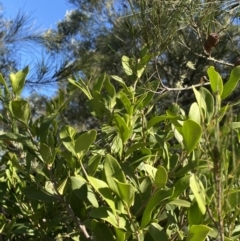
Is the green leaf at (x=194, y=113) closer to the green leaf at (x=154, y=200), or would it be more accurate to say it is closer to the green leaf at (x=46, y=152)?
the green leaf at (x=154, y=200)

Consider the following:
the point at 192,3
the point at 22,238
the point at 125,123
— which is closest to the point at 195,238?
the point at 125,123

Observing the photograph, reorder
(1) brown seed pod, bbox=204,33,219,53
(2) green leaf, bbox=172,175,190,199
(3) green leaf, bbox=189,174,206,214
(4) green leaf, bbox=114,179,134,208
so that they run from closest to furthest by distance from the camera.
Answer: (3) green leaf, bbox=189,174,206,214
(4) green leaf, bbox=114,179,134,208
(2) green leaf, bbox=172,175,190,199
(1) brown seed pod, bbox=204,33,219,53

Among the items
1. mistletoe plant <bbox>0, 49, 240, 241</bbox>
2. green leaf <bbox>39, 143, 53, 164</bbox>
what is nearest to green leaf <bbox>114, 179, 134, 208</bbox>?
mistletoe plant <bbox>0, 49, 240, 241</bbox>

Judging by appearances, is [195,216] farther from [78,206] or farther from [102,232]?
[78,206]

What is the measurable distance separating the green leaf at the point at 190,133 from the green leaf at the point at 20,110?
1.02 feet

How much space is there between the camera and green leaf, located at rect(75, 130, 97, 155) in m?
0.83

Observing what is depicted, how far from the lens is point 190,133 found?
0.76 meters

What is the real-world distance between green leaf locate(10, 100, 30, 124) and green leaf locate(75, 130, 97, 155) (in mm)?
139

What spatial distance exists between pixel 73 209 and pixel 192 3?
777 mm

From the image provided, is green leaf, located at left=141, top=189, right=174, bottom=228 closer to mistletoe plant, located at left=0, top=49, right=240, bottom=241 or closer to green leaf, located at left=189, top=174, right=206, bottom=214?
mistletoe plant, located at left=0, top=49, right=240, bottom=241

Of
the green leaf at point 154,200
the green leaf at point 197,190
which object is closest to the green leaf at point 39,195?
the green leaf at point 154,200

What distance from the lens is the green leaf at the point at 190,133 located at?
2.41 ft

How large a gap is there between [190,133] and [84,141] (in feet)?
0.61

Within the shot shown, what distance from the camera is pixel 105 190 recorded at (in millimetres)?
751
